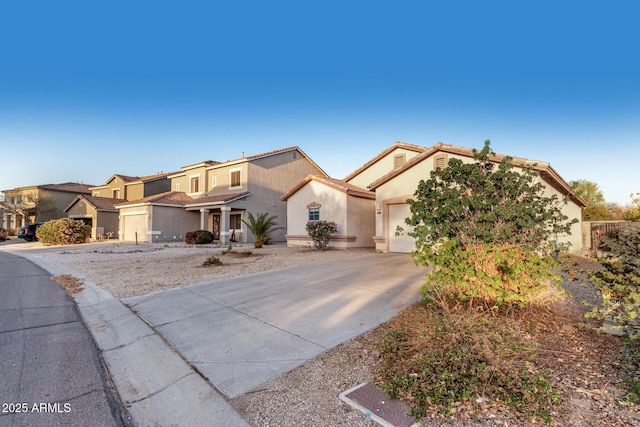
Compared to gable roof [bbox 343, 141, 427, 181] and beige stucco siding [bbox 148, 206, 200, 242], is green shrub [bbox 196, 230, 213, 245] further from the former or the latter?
gable roof [bbox 343, 141, 427, 181]

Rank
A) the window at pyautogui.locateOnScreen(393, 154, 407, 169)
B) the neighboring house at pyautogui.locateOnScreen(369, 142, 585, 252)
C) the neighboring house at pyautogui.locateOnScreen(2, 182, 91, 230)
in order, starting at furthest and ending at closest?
the neighboring house at pyautogui.locateOnScreen(2, 182, 91, 230)
the window at pyautogui.locateOnScreen(393, 154, 407, 169)
the neighboring house at pyautogui.locateOnScreen(369, 142, 585, 252)

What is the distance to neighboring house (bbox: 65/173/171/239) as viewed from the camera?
29.4 m

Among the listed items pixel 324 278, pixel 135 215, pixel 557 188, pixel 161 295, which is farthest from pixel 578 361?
pixel 135 215

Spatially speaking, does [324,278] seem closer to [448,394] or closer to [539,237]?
[539,237]

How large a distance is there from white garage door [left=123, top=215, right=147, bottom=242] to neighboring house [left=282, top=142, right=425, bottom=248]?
1350cm

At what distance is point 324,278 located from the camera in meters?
7.93

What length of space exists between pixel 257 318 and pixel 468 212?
147 inches

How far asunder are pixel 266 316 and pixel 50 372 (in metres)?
2.72

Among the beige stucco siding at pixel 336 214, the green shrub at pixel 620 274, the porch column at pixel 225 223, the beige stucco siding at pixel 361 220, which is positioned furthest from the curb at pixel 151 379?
the porch column at pixel 225 223

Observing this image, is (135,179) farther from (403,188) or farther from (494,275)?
(494,275)

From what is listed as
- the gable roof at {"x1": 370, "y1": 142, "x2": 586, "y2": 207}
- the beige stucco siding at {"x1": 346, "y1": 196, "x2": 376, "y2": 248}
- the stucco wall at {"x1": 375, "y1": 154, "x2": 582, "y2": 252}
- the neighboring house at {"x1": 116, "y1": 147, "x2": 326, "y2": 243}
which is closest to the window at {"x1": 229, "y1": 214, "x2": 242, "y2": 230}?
the neighboring house at {"x1": 116, "y1": 147, "x2": 326, "y2": 243}

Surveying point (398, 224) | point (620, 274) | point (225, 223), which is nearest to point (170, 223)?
point (225, 223)

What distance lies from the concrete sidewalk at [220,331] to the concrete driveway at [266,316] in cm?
2

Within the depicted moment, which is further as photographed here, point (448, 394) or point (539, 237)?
point (539, 237)
